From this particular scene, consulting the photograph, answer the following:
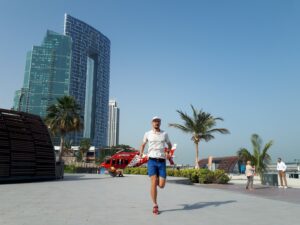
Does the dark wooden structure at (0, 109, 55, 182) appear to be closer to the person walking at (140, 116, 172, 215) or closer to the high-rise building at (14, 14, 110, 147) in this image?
the person walking at (140, 116, 172, 215)

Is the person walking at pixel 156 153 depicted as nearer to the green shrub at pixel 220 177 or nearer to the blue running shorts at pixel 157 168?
the blue running shorts at pixel 157 168

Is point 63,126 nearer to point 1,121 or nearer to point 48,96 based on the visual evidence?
point 1,121

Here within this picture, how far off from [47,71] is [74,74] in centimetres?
1517

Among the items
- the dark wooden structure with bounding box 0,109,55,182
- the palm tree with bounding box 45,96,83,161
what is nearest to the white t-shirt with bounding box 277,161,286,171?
the dark wooden structure with bounding box 0,109,55,182

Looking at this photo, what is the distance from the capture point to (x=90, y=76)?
7279 inches

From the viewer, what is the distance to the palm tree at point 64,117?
38.3 m

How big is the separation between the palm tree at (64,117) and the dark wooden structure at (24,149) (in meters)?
22.0

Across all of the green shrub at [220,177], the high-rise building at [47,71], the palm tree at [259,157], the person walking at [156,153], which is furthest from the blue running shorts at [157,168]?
the high-rise building at [47,71]

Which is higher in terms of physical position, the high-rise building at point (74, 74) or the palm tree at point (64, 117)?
the high-rise building at point (74, 74)

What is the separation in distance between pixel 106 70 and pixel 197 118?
175440 millimetres

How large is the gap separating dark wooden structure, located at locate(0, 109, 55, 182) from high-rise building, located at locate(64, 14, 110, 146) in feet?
511

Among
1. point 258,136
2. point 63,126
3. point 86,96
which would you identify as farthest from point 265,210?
point 86,96

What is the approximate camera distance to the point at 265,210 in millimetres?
5785

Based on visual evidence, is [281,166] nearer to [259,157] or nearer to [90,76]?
[259,157]
